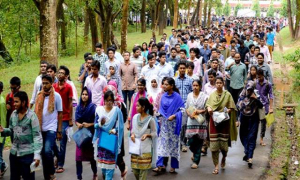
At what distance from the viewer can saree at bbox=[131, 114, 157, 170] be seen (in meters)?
6.13

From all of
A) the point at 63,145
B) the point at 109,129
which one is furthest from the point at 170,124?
the point at 63,145

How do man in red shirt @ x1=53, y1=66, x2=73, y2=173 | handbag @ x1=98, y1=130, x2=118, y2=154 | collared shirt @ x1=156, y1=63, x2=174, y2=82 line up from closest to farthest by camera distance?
handbag @ x1=98, y1=130, x2=118, y2=154, man in red shirt @ x1=53, y1=66, x2=73, y2=173, collared shirt @ x1=156, y1=63, x2=174, y2=82

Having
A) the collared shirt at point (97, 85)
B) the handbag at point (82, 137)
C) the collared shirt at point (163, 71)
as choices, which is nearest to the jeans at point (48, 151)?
the handbag at point (82, 137)

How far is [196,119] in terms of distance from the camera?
726 centimetres

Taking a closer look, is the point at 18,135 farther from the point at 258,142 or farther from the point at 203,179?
the point at 258,142

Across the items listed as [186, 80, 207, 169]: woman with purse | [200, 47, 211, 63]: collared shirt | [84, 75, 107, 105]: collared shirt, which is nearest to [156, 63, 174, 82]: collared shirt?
[84, 75, 107, 105]: collared shirt

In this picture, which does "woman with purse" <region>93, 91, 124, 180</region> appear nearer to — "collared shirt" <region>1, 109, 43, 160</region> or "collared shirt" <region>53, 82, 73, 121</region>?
"collared shirt" <region>1, 109, 43, 160</region>

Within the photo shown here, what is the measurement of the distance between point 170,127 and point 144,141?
1046 mm

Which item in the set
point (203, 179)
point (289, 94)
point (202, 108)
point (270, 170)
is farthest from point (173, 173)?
point (289, 94)

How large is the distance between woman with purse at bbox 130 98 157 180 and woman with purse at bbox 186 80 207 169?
121 cm

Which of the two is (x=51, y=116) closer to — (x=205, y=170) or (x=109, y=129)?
(x=109, y=129)

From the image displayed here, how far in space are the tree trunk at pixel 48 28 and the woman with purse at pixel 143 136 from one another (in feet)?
20.6

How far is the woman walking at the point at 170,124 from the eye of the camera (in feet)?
23.1

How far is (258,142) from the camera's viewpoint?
30.6ft
